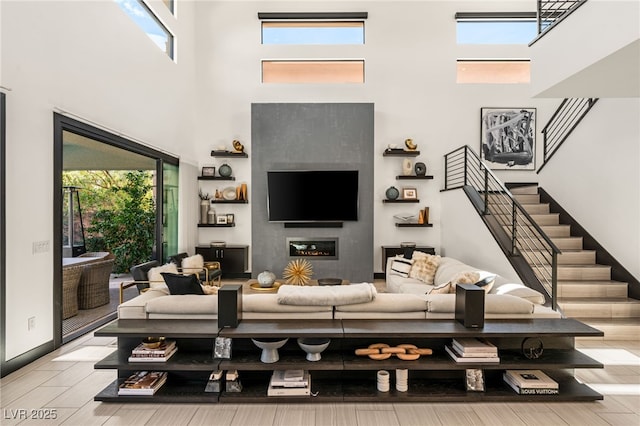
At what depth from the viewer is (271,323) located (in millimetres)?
2668

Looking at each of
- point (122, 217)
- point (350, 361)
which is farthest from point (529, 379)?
point (122, 217)

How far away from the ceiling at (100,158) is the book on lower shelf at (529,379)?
5.26 meters

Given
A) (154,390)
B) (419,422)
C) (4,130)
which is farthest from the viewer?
(4,130)

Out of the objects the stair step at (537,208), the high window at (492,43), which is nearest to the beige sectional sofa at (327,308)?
the stair step at (537,208)

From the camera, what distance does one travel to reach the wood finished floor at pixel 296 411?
235 cm

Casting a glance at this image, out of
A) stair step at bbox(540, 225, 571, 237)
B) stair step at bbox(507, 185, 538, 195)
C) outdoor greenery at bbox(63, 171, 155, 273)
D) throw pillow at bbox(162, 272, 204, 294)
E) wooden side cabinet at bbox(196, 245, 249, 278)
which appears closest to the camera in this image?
throw pillow at bbox(162, 272, 204, 294)

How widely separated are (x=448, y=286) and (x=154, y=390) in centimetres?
254

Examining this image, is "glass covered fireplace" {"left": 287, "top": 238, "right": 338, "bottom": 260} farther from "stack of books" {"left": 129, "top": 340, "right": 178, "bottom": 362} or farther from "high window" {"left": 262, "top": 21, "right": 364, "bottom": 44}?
"stack of books" {"left": 129, "top": 340, "right": 178, "bottom": 362}

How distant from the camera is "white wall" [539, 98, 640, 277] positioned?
4511 millimetres

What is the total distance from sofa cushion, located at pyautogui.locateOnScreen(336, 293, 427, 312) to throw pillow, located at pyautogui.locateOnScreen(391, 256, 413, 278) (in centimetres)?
242

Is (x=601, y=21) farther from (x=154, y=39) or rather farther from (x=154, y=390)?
(x=154, y=39)

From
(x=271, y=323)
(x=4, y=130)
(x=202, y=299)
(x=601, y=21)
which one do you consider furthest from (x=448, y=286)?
(x=4, y=130)

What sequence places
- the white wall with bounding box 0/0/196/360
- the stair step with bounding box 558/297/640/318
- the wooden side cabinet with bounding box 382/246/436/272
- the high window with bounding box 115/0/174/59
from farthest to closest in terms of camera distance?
1. the wooden side cabinet with bounding box 382/246/436/272
2. the high window with bounding box 115/0/174/59
3. the stair step with bounding box 558/297/640/318
4. the white wall with bounding box 0/0/196/360

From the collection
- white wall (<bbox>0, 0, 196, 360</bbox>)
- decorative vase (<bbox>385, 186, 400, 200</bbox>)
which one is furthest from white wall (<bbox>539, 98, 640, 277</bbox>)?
white wall (<bbox>0, 0, 196, 360</bbox>)
